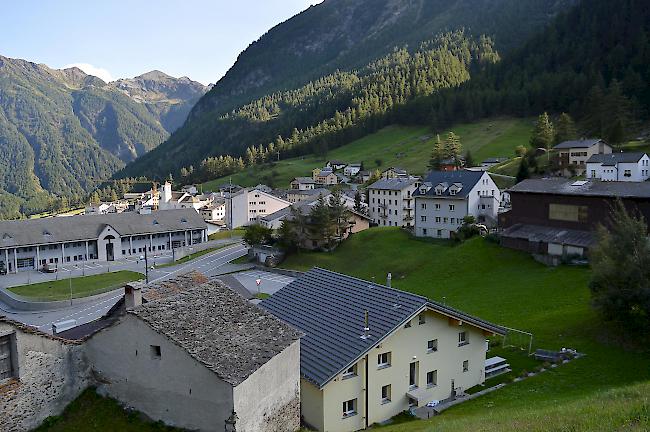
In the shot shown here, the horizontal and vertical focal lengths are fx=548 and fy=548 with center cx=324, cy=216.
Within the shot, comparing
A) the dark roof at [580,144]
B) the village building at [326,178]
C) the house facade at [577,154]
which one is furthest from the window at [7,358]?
the village building at [326,178]

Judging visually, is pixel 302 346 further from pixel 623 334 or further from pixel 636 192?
pixel 636 192

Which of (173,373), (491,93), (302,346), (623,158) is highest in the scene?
(491,93)

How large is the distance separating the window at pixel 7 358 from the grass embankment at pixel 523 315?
10836 millimetres

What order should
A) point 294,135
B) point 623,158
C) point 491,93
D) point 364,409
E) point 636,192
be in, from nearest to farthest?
point 364,409
point 636,192
point 623,158
point 491,93
point 294,135

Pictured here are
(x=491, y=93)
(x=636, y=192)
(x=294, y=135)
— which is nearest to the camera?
(x=636, y=192)

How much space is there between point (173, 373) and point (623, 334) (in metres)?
21.3

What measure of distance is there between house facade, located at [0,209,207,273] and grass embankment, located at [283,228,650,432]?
83.3ft

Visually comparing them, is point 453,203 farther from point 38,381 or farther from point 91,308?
point 38,381

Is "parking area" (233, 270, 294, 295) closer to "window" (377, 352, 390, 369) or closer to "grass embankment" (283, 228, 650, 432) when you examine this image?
"grass embankment" (283, 228, 650, 432)

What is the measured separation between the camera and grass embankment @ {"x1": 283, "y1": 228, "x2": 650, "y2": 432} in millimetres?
13773

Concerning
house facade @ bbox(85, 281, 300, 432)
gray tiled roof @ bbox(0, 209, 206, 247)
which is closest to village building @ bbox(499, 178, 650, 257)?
house facade @ bbox(85, 281, 300, 432)

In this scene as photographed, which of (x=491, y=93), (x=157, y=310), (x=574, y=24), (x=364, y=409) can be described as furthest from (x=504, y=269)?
(x=574, y=24)

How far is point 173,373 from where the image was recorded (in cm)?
1395

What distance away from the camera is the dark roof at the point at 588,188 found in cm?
4334
